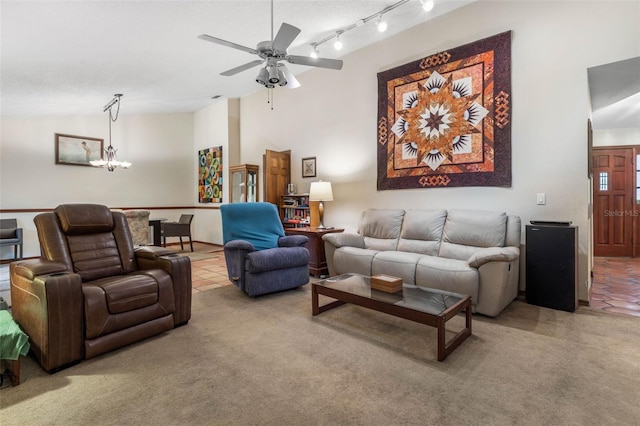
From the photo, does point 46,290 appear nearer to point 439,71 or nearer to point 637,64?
point 439,71

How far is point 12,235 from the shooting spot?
5.27m

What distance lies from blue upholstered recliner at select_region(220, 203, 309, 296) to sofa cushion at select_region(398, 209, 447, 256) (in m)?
1.19

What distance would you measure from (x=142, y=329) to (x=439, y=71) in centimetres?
402

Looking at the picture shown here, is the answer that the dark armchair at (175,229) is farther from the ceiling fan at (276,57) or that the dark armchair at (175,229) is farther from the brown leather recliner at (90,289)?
the ceiling fan at (276,57)

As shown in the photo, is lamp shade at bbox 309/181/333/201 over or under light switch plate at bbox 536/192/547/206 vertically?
over

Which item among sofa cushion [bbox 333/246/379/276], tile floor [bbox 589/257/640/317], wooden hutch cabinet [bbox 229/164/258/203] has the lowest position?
tile floor [bbox 589/257/640/317]

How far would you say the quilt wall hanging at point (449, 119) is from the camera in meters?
3.42

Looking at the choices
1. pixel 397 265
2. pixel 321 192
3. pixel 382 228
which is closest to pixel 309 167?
pixel 321 192

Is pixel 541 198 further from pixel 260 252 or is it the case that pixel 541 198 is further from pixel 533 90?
pixel 260 252

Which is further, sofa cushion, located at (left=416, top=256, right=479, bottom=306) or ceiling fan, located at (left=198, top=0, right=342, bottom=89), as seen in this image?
sofa cushion, located at (left=416, top=256, right=479, bottom=306)

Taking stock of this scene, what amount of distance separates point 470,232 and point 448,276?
71 cm

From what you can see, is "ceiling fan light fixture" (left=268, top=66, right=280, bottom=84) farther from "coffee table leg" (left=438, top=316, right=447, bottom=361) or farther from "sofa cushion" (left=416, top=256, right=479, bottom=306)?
"coffee table leg" (left=438, top=316, right=447, bottom=361)

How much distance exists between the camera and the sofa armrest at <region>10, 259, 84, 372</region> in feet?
6.13

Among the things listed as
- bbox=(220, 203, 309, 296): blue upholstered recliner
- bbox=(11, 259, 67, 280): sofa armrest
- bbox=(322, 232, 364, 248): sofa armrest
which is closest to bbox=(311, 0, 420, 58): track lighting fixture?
bbox=(220, 203, 309, 296): blue upholstered recliner
